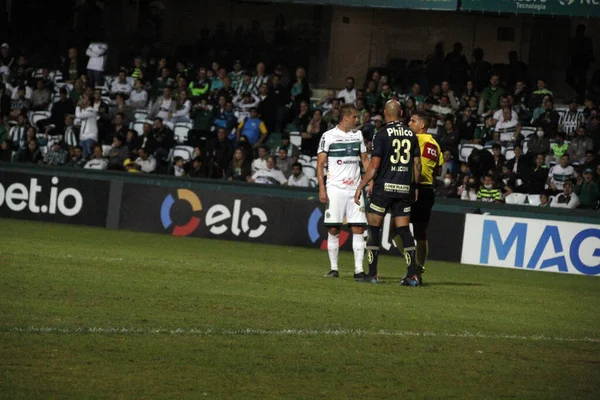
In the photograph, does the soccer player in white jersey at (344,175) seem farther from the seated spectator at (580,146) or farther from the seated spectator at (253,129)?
the seated spectator at (253,129)

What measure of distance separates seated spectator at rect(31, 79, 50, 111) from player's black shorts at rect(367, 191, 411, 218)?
17231mm

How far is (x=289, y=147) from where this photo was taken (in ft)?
82.4

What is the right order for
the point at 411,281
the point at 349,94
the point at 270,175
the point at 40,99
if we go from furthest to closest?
1. the point at 40,99
2. the point at 349,94
3. the point at 270,175
4. the point at 411,281

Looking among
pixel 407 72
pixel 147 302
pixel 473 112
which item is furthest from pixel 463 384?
pixel 407 72

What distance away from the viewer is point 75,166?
24969 millimetres

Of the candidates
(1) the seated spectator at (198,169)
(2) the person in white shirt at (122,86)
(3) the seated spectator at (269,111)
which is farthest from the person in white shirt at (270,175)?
(2) the person in white shirt at (122,86)

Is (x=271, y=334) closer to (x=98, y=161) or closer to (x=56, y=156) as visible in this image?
(x=98, y=161)

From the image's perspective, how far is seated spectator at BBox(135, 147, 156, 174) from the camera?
24869mm

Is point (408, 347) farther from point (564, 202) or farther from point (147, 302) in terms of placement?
point (564, 202)

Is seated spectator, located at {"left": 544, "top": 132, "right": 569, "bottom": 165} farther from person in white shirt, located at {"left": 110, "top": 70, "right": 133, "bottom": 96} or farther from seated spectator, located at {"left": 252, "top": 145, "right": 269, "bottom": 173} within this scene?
person in white shirt, located at {"left": 110, "top": 70, "right": 133, "bottom": 96}

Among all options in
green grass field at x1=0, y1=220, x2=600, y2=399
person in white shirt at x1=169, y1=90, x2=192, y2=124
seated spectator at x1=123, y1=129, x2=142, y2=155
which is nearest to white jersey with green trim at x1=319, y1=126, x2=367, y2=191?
green grass field at x1=0, y1=220, x2=600, y2=399

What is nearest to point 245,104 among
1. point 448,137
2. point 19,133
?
point 19,133

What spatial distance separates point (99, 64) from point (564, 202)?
13495 mm

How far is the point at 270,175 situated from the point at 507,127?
5070 millimetres
